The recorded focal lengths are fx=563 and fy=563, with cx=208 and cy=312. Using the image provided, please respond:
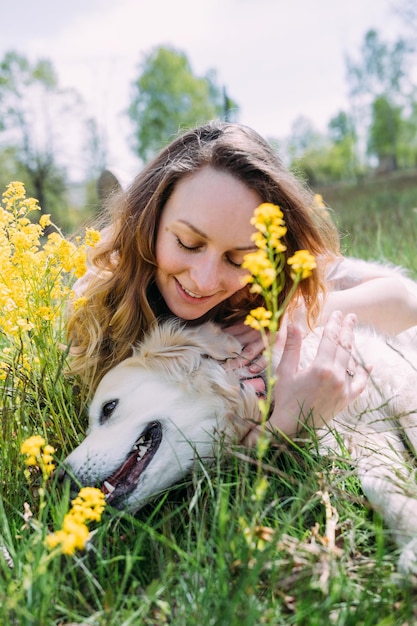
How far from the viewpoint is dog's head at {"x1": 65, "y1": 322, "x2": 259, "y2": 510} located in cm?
217

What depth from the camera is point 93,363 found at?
2750mm

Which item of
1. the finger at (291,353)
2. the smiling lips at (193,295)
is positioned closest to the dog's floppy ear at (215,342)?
the smiling lips at (193,295)

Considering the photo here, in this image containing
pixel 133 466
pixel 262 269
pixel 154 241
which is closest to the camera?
pixel 262 269

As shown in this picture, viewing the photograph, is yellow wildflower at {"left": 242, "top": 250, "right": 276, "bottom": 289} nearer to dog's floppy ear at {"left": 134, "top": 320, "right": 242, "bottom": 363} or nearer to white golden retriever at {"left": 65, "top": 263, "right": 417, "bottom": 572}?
white golden retriever at {"left": 65, "top": 263, "right": 417, "bottom": 572}

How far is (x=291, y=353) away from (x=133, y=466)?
812mm

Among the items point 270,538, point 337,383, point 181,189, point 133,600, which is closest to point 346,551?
point 270,538

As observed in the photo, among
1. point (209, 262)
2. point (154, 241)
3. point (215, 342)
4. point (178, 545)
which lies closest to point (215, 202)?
point (209, 262)

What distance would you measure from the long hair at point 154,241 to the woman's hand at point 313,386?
33 centimetres

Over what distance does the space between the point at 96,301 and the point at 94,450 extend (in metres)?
0.91

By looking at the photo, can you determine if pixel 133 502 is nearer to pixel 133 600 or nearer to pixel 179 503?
pixel 179 503

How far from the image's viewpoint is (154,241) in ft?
9.07

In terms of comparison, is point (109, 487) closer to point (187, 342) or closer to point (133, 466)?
point (133, 466)

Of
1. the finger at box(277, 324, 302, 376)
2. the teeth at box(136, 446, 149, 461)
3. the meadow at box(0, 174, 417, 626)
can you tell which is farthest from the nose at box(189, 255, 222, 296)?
the teeth at box(136, 446, 149, 461)

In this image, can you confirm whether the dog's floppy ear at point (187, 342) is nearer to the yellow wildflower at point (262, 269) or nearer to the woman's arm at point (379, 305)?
the woman's arm at point (379, 305)
